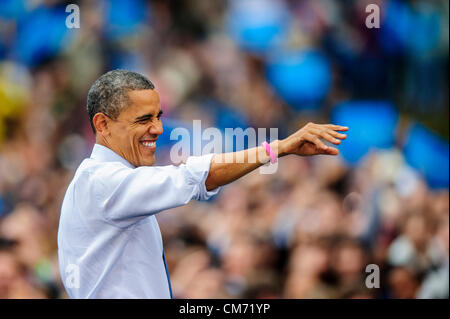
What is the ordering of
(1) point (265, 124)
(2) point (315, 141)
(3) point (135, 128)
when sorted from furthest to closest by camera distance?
(1) point (265, 124) → (3) point (135, 128) → (2) point (315, 141)

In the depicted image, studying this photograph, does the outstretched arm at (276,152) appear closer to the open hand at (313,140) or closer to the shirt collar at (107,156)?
the open hand at (313,140)

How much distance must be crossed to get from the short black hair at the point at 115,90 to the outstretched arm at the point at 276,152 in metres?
0.36

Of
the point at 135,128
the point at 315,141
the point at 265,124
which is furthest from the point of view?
the point at 265,124

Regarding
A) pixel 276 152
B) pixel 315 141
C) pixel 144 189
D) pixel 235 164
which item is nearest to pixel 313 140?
pixel 315 141

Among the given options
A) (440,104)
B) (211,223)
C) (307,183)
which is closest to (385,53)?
(440,104)

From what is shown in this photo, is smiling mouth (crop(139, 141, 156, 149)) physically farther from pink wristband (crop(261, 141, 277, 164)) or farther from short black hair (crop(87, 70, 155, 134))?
pink wristband (crop(261, 141, 277, 164))

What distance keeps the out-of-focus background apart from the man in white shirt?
2.12 metres

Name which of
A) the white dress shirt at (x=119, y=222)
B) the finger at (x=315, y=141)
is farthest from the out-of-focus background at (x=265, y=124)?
the finger at (x=315, y=141)

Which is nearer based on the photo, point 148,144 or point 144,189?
point 144,189

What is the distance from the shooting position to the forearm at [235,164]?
2.25 meters

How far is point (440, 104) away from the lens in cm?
692

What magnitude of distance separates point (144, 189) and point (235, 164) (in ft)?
0.92

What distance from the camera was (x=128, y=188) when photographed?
2242 millimetres

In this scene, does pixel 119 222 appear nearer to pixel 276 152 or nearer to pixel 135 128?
pixel 135 128
